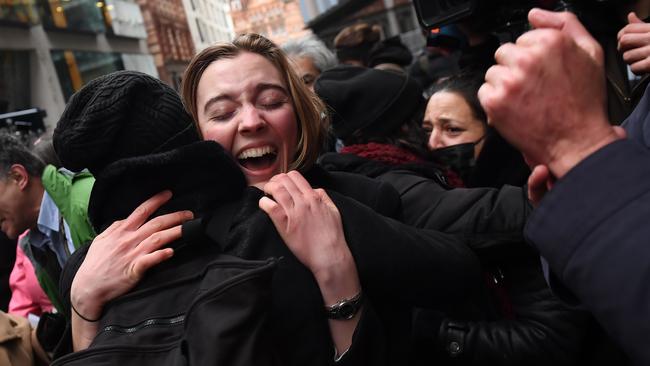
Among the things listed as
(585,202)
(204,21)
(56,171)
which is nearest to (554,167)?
(585,202)

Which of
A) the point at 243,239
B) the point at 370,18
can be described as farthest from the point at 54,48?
the point at 243,239

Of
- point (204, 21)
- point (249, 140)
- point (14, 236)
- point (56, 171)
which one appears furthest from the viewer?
point (204, 21)

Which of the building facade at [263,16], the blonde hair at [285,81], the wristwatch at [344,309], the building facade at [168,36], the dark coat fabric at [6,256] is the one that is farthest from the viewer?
the building facade at [263,16]

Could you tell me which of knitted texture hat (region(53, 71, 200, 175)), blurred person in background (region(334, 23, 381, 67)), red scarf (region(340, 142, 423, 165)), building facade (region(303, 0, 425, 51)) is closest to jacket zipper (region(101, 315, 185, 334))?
knitted texture hat (region(53, 71, 200, 175))

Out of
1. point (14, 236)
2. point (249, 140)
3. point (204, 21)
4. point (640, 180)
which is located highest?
point (204, 21)

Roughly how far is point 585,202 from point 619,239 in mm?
68

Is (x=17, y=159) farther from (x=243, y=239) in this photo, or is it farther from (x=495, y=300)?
(x=495, y=300)

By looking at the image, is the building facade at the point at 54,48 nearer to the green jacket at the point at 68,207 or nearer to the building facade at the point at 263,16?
the green jacket at the point at 68,207

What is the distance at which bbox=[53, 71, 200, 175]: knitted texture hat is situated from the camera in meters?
1.16

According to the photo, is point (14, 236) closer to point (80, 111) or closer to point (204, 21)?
point (80, 111)

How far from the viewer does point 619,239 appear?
0.70 m

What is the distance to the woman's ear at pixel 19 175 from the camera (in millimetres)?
3152

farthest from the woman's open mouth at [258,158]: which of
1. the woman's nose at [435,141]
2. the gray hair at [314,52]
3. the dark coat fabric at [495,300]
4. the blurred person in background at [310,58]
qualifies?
the gray hair at [314,52]

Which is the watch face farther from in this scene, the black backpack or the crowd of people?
the black backpack
